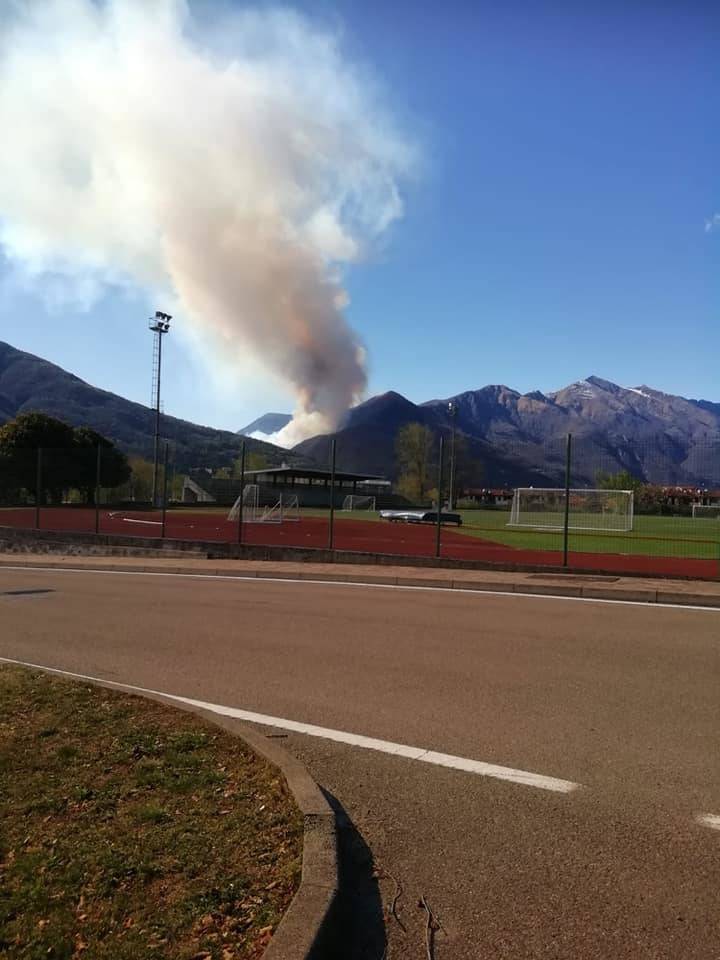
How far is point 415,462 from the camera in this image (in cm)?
9306

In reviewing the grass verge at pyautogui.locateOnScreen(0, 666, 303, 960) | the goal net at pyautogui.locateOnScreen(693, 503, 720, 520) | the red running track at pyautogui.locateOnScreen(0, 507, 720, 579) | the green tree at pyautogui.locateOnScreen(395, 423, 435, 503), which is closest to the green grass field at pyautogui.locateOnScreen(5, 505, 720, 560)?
the goal net at pyautogui.locateOnScreen(693, 503, 720, 520)

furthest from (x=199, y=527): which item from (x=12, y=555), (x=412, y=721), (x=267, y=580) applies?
(x=412, y=721)

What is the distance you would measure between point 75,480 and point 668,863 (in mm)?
32093

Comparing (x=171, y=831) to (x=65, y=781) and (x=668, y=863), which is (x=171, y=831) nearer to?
(x=65, y=781)

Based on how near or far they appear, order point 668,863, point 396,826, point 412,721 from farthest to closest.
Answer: point 412,721 < point 396,826 < point 668,863

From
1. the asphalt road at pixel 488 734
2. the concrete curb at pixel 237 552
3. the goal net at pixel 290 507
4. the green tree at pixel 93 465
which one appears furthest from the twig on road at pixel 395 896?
the goal net at pixel 290 507

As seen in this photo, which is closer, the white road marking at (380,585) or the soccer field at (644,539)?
the white road marking at (380,585)

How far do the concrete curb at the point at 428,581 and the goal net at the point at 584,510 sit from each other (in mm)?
18968

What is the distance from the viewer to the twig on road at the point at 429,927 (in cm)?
297

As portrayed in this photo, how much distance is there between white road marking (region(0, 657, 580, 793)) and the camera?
4.70 meters

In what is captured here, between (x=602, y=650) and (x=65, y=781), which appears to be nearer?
(x=65, y=781)

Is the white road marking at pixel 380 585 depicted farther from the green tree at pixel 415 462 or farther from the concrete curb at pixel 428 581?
the green tree at pixel 415 462

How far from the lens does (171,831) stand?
3678 millimetres

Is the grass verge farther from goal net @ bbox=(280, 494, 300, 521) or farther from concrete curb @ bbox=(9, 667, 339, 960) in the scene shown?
goal net @ bbox=(280, 494, 300, 521)
